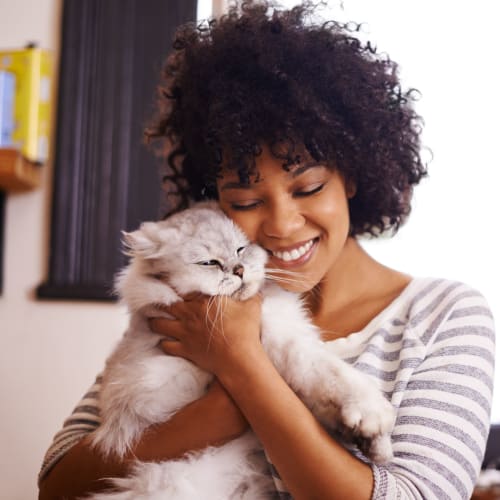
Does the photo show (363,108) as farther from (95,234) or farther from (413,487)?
(95,234)

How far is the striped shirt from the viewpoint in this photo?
2.90 feet

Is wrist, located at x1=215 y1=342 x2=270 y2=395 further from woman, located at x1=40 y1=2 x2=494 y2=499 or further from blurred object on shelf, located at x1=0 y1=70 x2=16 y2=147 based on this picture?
blurred object on shelf, located at x1=0 y1=70 x2=16 y2=147

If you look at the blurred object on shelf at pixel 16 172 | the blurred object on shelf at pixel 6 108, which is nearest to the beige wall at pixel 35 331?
the blurred object on shelf at pixel 16 172

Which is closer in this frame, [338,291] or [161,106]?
[338,291]

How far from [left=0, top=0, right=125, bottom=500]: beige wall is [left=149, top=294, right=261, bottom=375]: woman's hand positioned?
111 centimetres

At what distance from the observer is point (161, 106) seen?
1.55 m

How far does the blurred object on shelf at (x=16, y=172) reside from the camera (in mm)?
1934

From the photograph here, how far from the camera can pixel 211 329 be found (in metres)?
1.04

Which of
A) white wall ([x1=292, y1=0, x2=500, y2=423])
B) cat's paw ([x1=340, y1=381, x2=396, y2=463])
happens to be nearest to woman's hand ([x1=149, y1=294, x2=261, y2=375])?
cat's paw ([x1=340, y1=381, x2=396, y2=463])

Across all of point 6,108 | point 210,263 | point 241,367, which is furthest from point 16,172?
point 241,367

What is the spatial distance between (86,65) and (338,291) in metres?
1.49

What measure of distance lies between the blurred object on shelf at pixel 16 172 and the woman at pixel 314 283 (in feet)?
2.57

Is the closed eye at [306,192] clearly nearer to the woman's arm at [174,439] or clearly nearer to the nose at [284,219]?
the nose at [284,219]

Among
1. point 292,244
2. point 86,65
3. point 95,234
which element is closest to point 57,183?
point 95,234
